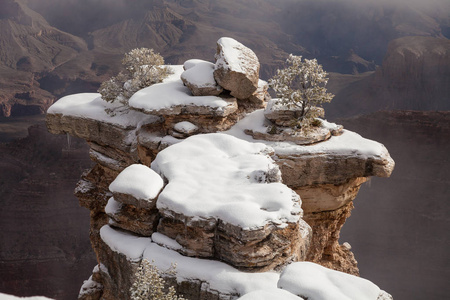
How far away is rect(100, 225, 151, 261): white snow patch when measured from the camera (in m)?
10.4

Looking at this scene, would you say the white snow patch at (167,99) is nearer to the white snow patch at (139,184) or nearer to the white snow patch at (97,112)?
the white snow patch at (97,112)

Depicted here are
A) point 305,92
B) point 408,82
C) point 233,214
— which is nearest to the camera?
point 233,214

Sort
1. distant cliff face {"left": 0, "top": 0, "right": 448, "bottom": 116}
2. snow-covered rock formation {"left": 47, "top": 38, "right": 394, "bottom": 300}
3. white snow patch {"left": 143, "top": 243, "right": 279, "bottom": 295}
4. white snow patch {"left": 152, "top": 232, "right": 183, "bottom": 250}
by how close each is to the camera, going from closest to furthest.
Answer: white snow patch {"left": 143, "top": 243, "right": 279, "bottom": 295} → snow-covered rock formation {"left": 47, "top": 38, "right": 394, "bottom": 300} → white snow patch {"left": 152, "top": 232, "right": 183, "bottom": 250} → distant cliff face {"left": 0, "top": 0, "right": 448, "bottom": 116}

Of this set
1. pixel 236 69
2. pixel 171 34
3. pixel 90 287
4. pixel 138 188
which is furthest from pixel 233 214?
pixel 171 34

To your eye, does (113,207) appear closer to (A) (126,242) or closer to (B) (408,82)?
(A) (126,242)

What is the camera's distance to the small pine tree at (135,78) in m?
22.0

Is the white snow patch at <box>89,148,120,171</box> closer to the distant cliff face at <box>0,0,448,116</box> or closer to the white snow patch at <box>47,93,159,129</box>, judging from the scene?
the white snow patch at <box>47,93,159,129</box>

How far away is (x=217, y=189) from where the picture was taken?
429 inches

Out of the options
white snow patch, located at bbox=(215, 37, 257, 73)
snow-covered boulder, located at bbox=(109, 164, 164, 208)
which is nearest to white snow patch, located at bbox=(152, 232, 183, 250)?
snow-covered boulder, located at bbox=(109, 164, 164, 208)

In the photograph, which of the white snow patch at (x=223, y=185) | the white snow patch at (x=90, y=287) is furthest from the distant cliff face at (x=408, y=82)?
the white snow patch at (x=223, y=185)

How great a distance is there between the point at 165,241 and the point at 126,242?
1.15 metres

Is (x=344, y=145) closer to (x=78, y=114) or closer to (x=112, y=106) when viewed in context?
→ (x=112, y=106)

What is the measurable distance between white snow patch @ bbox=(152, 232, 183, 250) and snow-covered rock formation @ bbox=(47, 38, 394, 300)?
3cm

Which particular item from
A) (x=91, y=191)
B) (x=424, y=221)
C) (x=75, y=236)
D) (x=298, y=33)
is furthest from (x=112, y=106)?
(x=298, y=33)
